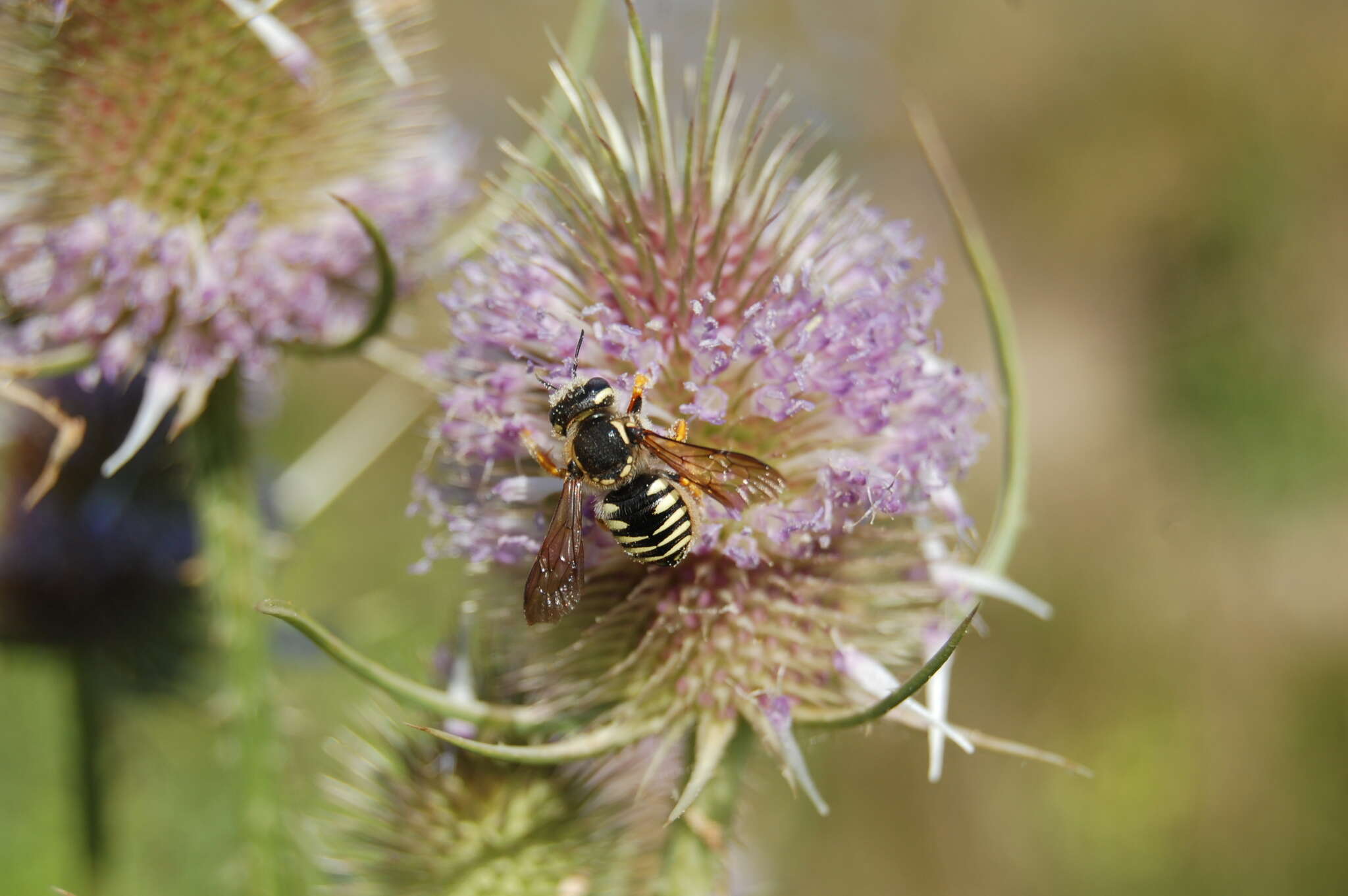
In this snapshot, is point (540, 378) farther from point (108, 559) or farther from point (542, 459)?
point (108, 559)

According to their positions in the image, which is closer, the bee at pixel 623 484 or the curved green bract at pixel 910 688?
the curved green bract at pixel 910 688

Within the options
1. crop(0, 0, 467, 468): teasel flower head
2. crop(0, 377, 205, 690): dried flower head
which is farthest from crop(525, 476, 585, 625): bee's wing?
crop(0, 377, 205, 690): dried flower head

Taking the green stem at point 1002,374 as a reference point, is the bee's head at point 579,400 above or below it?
below

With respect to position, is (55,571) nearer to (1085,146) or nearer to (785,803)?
(785,803)

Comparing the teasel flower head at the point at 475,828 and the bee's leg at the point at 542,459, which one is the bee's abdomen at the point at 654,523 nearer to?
the bee's leg at the point at 542,459

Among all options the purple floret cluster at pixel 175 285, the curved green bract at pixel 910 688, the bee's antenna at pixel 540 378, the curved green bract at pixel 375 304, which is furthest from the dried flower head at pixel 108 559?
the curved green bract at pixel 910 688

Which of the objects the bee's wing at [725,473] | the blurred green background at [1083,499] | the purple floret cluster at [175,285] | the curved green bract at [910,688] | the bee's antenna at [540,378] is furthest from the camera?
the blurred green background at [1083,499]

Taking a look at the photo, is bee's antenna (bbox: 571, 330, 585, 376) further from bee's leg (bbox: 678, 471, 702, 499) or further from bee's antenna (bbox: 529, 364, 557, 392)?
bee's leg (bbox: 678, 471, 702, 499)
